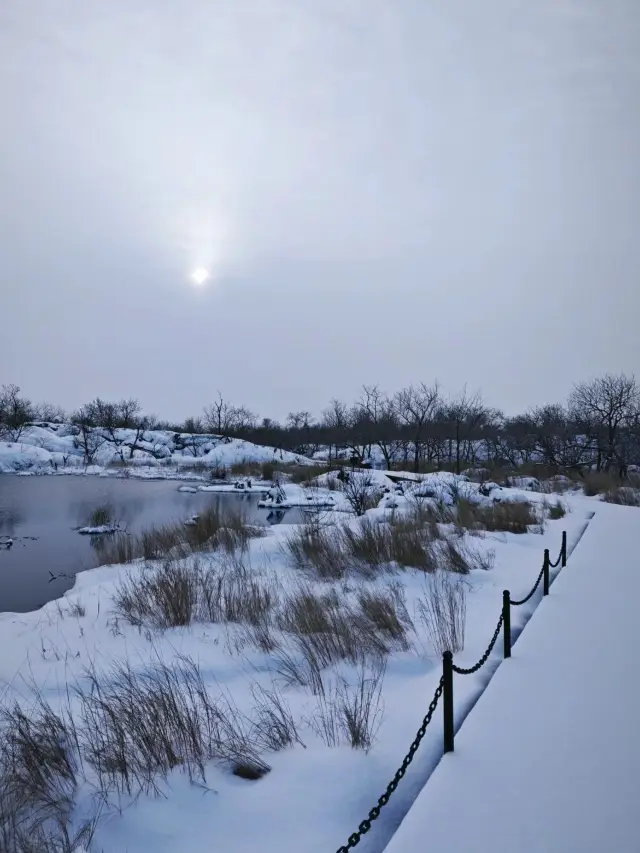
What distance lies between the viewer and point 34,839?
2.34m

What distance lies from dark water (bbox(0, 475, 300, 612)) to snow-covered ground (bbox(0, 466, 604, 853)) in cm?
129

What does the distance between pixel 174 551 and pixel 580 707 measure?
26.6 ft

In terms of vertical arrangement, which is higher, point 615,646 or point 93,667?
point 615,646

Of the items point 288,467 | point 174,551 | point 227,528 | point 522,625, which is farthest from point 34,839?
point 288,467

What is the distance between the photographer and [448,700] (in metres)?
3.03

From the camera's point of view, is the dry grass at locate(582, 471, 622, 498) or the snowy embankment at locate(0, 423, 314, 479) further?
the snowy embankment at locate(0, 423, 314, 479)

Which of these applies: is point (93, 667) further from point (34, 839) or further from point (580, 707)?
point (580, 707)

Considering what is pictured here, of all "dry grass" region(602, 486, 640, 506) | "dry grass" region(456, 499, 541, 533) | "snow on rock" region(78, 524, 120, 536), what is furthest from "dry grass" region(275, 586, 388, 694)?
"dry grass" region(602, 486, 640, 506)

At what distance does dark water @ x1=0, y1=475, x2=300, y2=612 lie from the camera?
9.31 meters

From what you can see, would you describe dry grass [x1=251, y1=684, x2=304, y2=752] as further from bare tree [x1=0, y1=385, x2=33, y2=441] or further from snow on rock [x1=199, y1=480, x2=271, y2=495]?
bare tree [x1=0, y1=385, x2=33, y2=441]

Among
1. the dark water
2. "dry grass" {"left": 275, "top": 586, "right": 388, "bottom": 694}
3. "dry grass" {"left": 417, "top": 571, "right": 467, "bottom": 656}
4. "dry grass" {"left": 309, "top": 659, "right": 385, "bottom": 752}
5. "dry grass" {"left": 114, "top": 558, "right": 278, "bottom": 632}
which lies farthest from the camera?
the dark water

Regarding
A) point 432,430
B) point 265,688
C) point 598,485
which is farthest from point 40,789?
point 432,430

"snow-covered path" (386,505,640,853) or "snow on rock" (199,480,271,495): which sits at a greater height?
"snow-covered path" (386,505,640,853)

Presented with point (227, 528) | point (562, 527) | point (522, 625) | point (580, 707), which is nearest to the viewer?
point (580, 707)
